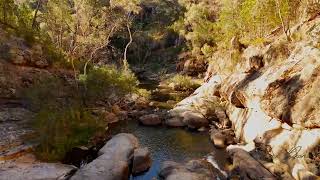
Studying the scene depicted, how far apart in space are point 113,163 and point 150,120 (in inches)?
692

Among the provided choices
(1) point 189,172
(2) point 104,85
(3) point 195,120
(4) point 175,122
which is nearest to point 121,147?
(1) point 189,172

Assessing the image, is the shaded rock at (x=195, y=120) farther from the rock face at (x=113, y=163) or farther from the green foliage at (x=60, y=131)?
the green foliage at (x=60, y=131)

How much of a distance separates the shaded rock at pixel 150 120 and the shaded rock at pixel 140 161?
503 inches

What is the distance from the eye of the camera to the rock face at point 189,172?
2325 centimetres

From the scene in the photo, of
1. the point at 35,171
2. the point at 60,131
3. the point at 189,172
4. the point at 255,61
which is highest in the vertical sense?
the point at 255,61

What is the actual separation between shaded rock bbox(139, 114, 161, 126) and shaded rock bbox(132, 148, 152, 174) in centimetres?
1278

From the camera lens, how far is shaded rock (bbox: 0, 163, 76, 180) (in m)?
20.5

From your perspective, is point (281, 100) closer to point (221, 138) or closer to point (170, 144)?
point (221, 138)

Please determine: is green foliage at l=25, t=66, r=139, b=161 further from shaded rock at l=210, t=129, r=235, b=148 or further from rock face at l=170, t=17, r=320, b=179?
shaded rock at l=210, t=129, r=235, b=148

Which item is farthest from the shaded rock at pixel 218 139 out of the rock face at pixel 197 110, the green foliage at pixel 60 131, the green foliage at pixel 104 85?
the green foliage at pixel 104 85

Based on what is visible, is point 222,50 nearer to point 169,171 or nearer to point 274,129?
point 274,129

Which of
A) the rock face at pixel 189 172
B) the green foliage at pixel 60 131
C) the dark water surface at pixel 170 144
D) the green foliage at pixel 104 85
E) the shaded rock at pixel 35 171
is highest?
the green foliage at pixel 104 85

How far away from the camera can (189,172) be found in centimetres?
2409

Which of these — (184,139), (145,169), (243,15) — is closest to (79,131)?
(145,169)
